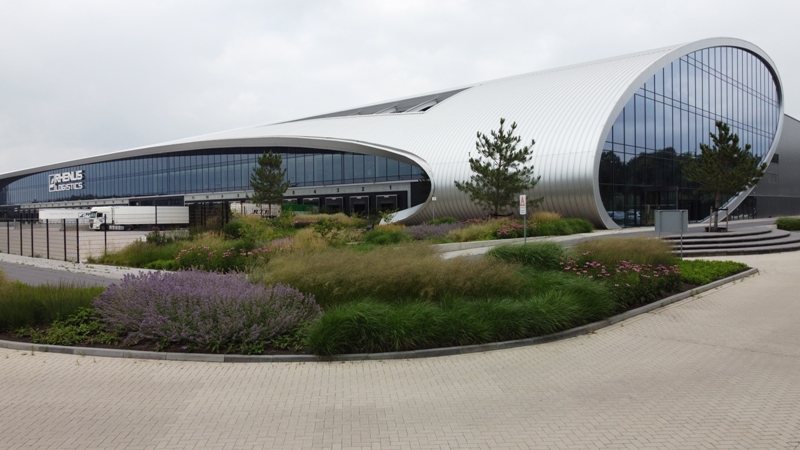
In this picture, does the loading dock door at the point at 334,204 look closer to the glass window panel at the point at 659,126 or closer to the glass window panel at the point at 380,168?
the glass window panel at the point at 380,168

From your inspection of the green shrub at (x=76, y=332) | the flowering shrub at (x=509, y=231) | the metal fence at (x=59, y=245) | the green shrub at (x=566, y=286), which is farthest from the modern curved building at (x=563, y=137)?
the green shrub at (x=76, y=332)

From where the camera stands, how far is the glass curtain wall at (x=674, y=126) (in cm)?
3033

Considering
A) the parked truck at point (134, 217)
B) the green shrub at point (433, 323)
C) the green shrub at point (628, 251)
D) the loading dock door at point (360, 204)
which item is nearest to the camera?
the green shrub at point (433, 323)

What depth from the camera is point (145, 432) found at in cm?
449

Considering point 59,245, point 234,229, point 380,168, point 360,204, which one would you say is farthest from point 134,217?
point 234,229

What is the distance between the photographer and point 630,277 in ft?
34.4

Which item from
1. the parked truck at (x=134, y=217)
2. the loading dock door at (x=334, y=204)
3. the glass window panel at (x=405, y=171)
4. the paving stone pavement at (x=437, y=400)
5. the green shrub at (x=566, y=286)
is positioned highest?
the glass window panel at (x=405, y=171)

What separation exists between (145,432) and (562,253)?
9.79 m

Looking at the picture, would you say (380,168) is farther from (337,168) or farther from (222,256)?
(222,256)

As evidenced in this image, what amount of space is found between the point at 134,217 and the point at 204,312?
147 ft

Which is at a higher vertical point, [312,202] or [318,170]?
[318,170]

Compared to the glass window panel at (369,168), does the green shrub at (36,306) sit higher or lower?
lower

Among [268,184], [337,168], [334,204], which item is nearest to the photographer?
[268,184]

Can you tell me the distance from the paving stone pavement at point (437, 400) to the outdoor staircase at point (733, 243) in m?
14.1
